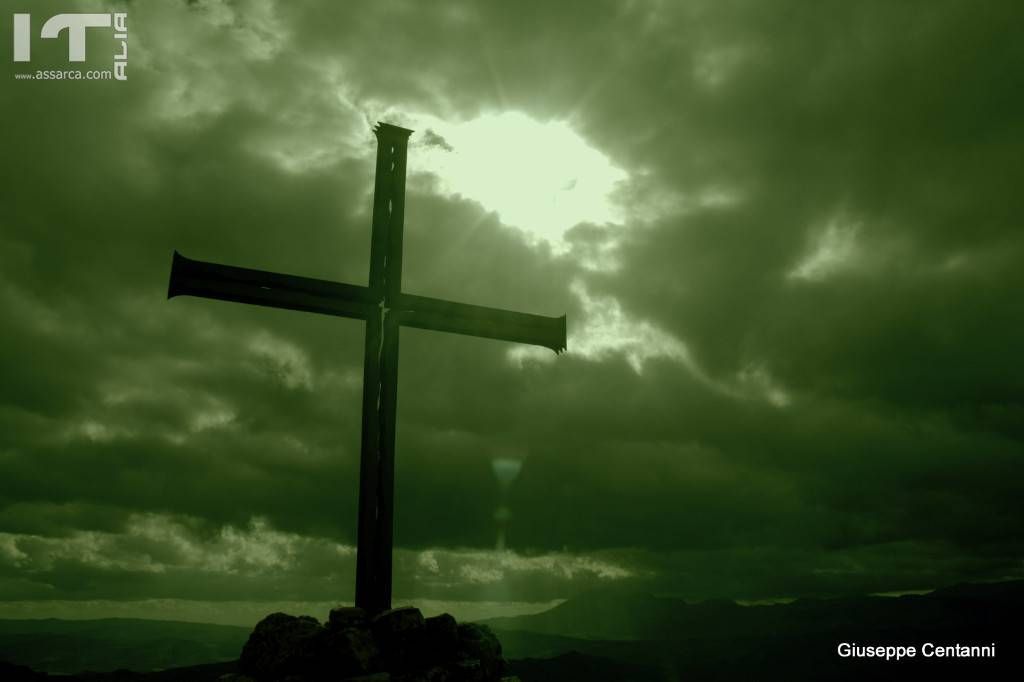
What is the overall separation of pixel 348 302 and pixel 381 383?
4.67 feet

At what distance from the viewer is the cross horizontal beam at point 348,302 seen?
44.7 feet

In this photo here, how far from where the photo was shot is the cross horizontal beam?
1362 centimetres

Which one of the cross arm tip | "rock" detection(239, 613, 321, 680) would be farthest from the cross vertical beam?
"rock" detection(239, 613, 321, 680)

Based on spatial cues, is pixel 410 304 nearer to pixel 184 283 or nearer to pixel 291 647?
pixel 184 283

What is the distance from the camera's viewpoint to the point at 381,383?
13977mm

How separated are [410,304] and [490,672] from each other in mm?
5804

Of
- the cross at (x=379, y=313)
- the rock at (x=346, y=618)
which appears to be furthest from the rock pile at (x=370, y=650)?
the cross at (x=379, y=313)

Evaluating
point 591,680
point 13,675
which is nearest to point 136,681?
point 13,675

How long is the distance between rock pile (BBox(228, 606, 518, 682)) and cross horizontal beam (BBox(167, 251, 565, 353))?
4.67 metres

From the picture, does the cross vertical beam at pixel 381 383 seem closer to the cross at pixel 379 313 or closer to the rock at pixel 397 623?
the cross at pixel 379 313

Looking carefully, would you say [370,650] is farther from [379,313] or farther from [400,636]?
[379,313]

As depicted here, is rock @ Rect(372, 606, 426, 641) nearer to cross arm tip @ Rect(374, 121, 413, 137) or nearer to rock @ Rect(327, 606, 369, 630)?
rock @ Rect(327, 606, 369, 630)

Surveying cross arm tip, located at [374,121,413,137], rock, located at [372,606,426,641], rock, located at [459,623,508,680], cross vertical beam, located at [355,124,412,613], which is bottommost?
rock, located at [459,623,508,680]

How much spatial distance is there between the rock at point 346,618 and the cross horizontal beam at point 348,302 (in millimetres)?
4529
